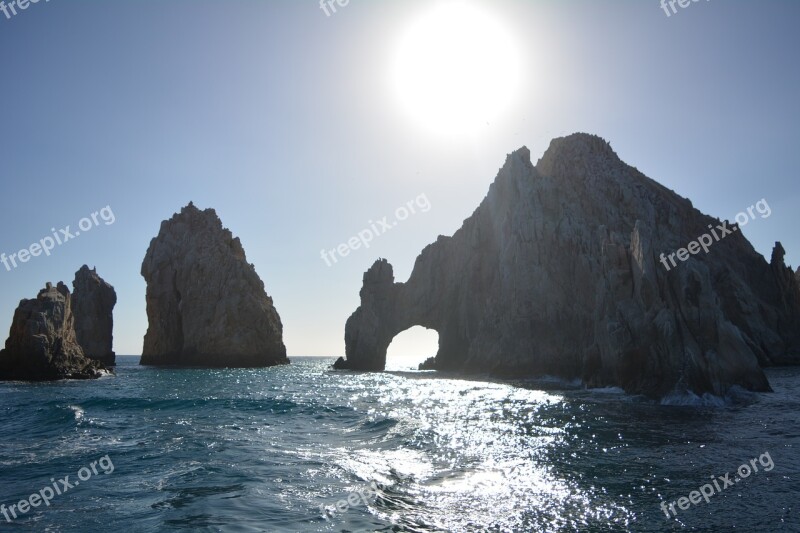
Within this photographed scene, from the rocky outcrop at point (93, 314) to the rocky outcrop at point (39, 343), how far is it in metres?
42.1

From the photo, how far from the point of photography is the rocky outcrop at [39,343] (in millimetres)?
50875

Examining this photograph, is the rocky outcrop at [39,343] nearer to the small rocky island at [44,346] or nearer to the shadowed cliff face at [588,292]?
the small rocky island at [44,346]

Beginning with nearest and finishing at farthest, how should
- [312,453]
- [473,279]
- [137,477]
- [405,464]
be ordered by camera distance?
[137,477] → [405,464] → [312,453] → [473,279]

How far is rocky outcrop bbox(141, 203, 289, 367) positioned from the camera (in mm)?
87938

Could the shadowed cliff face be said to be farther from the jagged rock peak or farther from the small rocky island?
the small rocky island

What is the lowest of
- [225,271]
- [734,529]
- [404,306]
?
[734,529]

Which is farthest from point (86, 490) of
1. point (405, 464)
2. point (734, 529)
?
point (734, 529)

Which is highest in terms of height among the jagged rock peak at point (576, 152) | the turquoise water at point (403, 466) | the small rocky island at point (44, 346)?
the jagged rock peak at point (576, 152)

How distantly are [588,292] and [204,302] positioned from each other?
66.6 meters

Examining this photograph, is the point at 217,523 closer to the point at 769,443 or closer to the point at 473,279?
the point at 769,443

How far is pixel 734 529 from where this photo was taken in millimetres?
10648

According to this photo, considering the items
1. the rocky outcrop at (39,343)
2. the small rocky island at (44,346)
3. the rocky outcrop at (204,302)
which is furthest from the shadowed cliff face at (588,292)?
the rocky outcrop at (39,343)

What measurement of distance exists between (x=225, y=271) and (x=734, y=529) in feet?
292

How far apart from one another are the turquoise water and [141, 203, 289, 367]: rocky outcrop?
5832 centimetres
